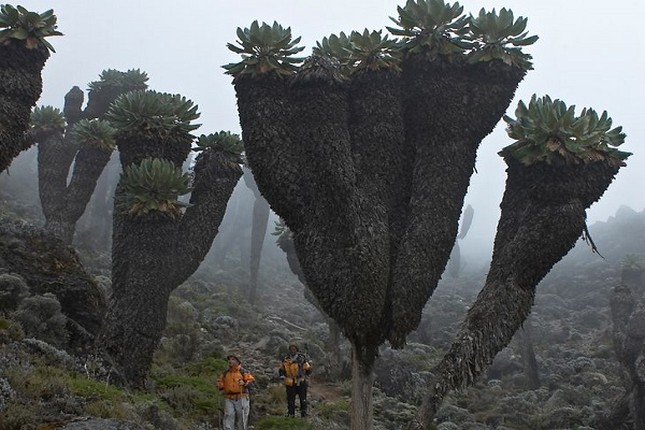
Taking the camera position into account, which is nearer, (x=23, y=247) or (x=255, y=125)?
(x=255, y=125)

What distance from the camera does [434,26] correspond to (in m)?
9.16

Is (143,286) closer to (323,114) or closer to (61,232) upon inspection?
(323,114)

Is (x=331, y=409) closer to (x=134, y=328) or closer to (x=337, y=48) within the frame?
(x=134, y=328)

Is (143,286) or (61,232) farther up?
(61,232)

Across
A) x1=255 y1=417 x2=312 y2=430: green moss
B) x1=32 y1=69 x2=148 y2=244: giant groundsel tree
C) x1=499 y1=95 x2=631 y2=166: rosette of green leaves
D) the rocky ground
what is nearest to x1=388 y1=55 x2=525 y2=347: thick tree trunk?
x1=499 y1=95 x2=631 y2=166: rosette of green leaves

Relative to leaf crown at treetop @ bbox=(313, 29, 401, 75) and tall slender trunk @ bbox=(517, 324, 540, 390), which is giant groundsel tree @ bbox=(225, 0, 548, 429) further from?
tall slender trunk @ bbox=(517, 324, 540, 390)

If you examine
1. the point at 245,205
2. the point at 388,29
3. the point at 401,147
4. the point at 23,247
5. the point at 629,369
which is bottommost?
the point at 629,369

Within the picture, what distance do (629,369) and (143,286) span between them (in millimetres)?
13470

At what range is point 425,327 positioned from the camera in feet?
95.3

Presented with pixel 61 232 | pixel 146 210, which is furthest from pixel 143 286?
pixel 61 232

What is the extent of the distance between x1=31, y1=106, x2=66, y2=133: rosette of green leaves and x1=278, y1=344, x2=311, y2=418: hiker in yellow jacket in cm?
1326

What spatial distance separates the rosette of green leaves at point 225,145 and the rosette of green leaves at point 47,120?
970 centimetres

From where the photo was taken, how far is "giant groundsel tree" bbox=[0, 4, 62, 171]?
28.7ft

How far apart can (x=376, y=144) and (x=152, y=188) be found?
15.7ft
